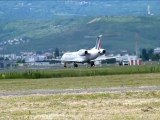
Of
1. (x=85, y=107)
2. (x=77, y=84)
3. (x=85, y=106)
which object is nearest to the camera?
(x=85, y=107)

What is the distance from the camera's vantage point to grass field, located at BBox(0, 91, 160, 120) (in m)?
29.8

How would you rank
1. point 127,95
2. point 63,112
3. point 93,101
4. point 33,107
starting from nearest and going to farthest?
point 63,112
point 33,107
point 93,101
point 127,95

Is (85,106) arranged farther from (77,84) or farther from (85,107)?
(77,84)

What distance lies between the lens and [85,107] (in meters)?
33.7

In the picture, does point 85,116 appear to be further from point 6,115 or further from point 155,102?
point 155,102

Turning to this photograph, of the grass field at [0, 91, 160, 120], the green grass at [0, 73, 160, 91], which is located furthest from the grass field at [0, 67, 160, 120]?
the green grass at [0, 73, 160, 91]

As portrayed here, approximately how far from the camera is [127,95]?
40.2 metres

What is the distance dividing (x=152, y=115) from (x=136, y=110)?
99.6 inches

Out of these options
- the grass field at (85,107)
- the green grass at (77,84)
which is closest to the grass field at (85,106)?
the grass field at (85,107)

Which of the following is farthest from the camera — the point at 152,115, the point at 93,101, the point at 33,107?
the point at 93,101

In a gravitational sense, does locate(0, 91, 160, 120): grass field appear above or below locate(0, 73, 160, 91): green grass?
below

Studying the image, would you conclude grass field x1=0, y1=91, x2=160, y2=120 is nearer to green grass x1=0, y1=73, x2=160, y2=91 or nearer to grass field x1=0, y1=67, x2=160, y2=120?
grass field x1=0, y1=67, x2=160, y2=120

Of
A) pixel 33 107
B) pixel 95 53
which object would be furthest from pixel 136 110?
pixel 95 53

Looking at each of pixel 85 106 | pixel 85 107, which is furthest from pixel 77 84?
pixel 85 107
